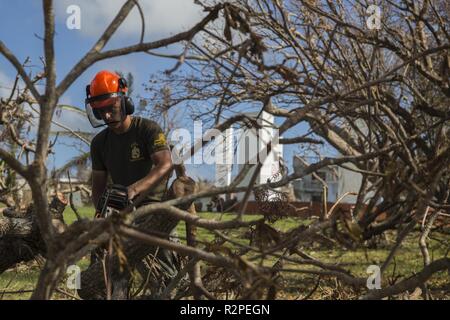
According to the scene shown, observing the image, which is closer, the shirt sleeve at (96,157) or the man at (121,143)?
the man at (121,143)

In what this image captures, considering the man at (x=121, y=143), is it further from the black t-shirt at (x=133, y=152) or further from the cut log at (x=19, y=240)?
the cut log at (x=19, y=240)

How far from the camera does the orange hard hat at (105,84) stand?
159 inches

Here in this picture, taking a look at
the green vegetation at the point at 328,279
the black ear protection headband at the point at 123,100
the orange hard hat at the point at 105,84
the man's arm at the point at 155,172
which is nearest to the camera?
the man's arm at the point at 155,172

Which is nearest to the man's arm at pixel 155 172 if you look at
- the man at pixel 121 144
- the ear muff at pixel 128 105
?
the man at pixel 121 144

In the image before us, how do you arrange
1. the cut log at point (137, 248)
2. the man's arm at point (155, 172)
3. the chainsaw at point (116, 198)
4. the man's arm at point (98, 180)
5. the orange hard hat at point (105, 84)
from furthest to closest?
the man's arm at point (98, 180)
the orange hard hat at point (105, 84)
the man's arm at point (155, 172)
the chainsaw at point (116, 198)
the cut log at point (137, 248)

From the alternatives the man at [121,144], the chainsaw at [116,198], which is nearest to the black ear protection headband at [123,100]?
the man at [121,144]

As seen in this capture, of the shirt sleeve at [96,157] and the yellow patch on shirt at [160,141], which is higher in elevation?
the yellow patch on shirt at [160,141]

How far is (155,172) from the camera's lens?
3.86 meters

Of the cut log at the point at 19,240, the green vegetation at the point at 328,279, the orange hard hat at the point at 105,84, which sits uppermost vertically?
the orange hard hat at the point at 105,84

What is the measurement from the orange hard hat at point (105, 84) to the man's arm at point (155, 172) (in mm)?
532

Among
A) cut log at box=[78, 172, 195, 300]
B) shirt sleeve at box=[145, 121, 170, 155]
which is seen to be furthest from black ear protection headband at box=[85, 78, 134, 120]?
cut log at box=[78, 172, 195, 300]
